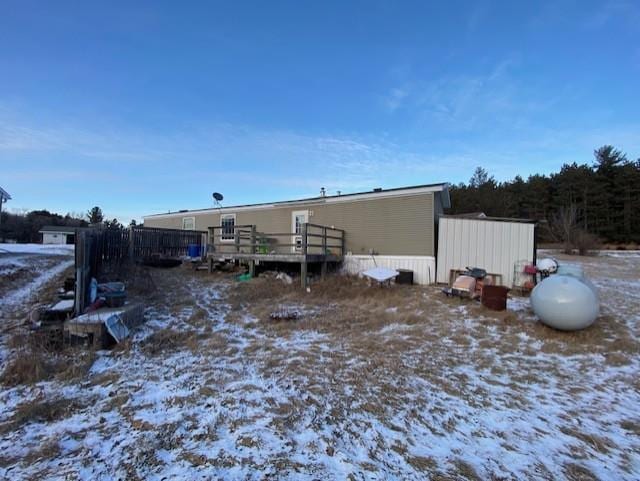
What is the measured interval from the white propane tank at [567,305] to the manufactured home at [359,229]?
16.7ft

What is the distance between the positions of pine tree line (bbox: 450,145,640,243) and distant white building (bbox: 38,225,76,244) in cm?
4925

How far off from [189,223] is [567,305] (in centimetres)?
1843

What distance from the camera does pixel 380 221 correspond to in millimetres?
12258

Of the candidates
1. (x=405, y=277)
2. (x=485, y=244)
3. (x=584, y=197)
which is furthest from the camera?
(x=584, y=197)

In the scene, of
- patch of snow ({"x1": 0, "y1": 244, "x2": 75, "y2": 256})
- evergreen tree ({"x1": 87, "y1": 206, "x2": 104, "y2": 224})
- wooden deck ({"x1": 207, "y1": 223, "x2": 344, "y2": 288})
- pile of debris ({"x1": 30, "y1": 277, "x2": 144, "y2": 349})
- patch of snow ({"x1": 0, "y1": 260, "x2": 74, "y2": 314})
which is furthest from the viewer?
evergreen tree ({"x1": 87, "y1": 206, "x2": 104, "y2": 224})

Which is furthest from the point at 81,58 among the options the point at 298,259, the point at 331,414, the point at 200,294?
the point at 331,414

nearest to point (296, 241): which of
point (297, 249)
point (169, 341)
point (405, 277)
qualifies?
point (297, 249)

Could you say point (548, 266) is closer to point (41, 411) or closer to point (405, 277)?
point (405, 277)

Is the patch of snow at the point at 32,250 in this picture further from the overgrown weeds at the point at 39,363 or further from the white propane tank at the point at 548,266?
the white propane tank at the point at 548,266

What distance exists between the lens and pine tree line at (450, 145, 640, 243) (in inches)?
1277

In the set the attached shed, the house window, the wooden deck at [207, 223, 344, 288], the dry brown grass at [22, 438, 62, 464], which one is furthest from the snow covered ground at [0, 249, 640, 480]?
the house window

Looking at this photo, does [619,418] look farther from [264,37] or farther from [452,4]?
[264,37]

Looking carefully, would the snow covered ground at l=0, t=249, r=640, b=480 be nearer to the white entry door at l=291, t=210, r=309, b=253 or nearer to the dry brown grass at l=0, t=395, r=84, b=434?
the dry brown grass at l=0, t=395, r=84, b=434

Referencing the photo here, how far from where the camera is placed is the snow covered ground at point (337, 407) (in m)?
2.45
